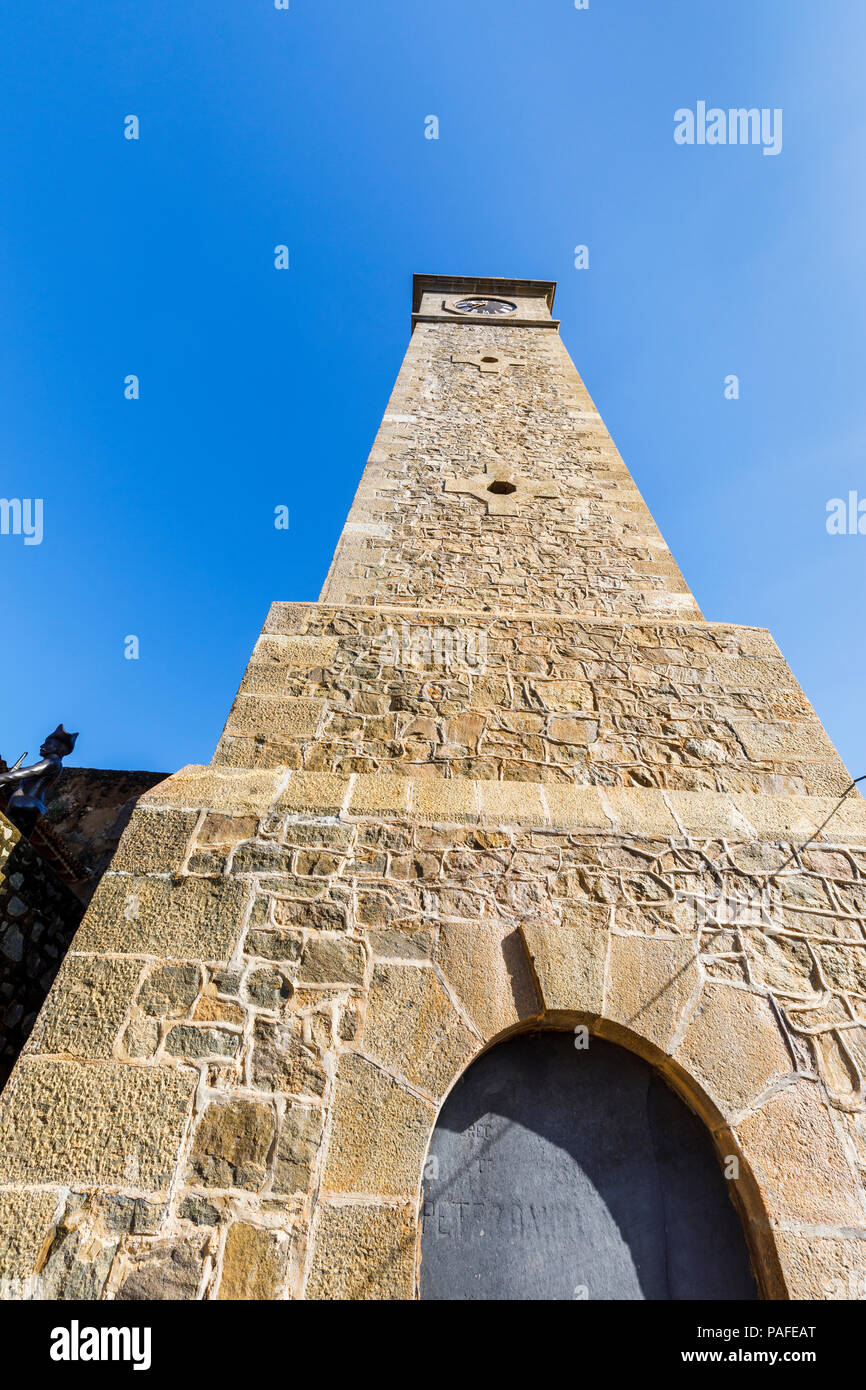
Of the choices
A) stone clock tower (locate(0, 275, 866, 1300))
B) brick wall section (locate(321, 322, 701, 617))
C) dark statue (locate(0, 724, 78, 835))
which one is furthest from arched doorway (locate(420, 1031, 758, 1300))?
dark statue (locate(0, 724, 78, 835))

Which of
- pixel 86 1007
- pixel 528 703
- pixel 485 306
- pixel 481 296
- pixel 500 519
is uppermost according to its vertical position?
pixel 481 296

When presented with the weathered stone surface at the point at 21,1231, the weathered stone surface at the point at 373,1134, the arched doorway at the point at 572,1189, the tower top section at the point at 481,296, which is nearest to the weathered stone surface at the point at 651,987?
the arched doorway at the point at 572,1189

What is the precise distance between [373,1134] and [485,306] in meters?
12.8

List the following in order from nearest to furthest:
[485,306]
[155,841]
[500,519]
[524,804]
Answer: [155,841]
[524,804]
[500,519]
[485,306]

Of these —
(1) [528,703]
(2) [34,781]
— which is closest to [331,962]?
(1) [528,703]

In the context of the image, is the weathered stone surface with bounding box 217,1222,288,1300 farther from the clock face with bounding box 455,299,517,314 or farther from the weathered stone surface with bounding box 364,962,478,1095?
the clock face with bounding box 455,299,517,314

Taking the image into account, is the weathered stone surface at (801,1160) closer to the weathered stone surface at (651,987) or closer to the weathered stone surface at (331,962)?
the weathered stone surface at (651,987)

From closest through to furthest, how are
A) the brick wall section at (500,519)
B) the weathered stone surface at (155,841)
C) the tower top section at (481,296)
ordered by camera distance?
1. the weathered stone surface at (155,841)
2. the brick wall section at (500,519)
3. the tower top section at (481,296)

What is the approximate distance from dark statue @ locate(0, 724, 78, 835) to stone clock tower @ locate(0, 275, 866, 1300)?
8.22ft

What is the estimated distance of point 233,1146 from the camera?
2.20 metres

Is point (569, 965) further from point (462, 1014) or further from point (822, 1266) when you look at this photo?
point (822, 1266)

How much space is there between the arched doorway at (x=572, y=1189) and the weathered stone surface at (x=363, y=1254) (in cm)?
30

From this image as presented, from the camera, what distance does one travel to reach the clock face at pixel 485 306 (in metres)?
11.1

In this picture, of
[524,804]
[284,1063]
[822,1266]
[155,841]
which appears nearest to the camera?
[822,1266]
